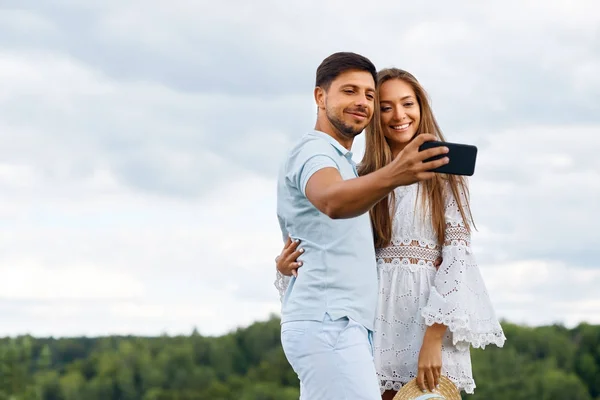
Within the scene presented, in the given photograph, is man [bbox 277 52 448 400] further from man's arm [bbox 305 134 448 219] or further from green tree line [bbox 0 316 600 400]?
green tree line [bbox 0 316 600 400]

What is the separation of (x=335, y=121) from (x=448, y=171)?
69 centimetres

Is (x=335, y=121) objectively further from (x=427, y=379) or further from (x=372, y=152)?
(x=427, y=379)

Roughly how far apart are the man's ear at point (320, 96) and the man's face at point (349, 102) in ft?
0.14

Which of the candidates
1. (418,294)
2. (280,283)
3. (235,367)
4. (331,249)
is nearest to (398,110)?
(418,294)

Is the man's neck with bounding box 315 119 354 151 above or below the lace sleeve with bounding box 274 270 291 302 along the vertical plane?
above

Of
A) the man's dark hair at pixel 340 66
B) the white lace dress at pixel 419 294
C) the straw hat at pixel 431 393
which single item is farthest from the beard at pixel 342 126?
the straw hat at pixel 431 393

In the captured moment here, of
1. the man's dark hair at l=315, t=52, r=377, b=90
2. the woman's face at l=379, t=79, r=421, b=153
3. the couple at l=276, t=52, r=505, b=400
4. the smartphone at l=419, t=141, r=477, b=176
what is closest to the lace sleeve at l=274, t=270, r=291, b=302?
the couple at l=276, t=52, r=505, b=400

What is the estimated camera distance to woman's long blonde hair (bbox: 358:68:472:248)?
4.78 m

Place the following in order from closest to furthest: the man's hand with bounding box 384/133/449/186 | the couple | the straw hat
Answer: the man's hand with bounding box 384/133/449/186, the couple, the straw hat

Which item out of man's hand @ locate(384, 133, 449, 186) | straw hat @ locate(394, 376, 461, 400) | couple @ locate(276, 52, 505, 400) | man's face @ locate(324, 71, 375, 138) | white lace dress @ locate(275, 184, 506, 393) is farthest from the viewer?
white lace dress @ locate(275, 184, 506, 393)

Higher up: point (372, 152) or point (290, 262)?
point (372, 152)

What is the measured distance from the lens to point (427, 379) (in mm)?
4594

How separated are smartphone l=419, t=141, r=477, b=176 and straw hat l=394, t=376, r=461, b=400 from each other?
1335mm

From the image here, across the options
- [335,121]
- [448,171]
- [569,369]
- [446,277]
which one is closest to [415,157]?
[448,171]
